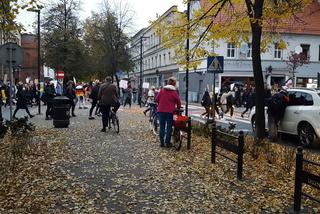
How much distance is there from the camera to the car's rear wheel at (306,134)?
1346cm

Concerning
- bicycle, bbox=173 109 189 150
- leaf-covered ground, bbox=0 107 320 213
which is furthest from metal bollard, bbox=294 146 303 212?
bicycle, bbox=173 109 189 150

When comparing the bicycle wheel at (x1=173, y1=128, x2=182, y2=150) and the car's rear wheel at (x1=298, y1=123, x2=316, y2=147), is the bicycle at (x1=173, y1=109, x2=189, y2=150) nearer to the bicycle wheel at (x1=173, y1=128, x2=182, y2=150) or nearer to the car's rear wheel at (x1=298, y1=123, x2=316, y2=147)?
the bicycle wheel at (x1=173, y1=128, x2=182, y2=150)

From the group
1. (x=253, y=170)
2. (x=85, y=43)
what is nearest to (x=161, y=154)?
(x=253, y=170)

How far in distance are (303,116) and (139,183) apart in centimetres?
779

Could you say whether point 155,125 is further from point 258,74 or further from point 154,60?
point 154,60

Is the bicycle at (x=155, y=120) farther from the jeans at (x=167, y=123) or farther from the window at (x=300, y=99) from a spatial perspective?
the window at (x=300, y=99)

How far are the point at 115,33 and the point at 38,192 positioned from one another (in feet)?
160

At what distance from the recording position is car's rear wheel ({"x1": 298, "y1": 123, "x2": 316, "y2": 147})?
13457mm

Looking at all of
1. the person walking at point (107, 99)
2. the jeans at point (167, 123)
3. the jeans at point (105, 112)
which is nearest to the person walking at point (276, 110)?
the jeans at point (167, 123)

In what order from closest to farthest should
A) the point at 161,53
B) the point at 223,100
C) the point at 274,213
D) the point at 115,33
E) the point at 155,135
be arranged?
the point at 274,213 → the point at 155,135 → the point at 223,100 → the point at 115,33 → the point at 161,53

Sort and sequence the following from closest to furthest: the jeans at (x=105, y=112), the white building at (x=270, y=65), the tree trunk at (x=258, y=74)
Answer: the tree trunk at (x=258, y=74) < the jeans at (x=105, y=112) < the white building at (x=270, y=65)

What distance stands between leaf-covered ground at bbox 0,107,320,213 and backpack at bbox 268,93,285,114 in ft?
13.3

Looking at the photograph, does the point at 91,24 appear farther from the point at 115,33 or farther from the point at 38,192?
the point at 38,192

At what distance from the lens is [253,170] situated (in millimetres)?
8992
